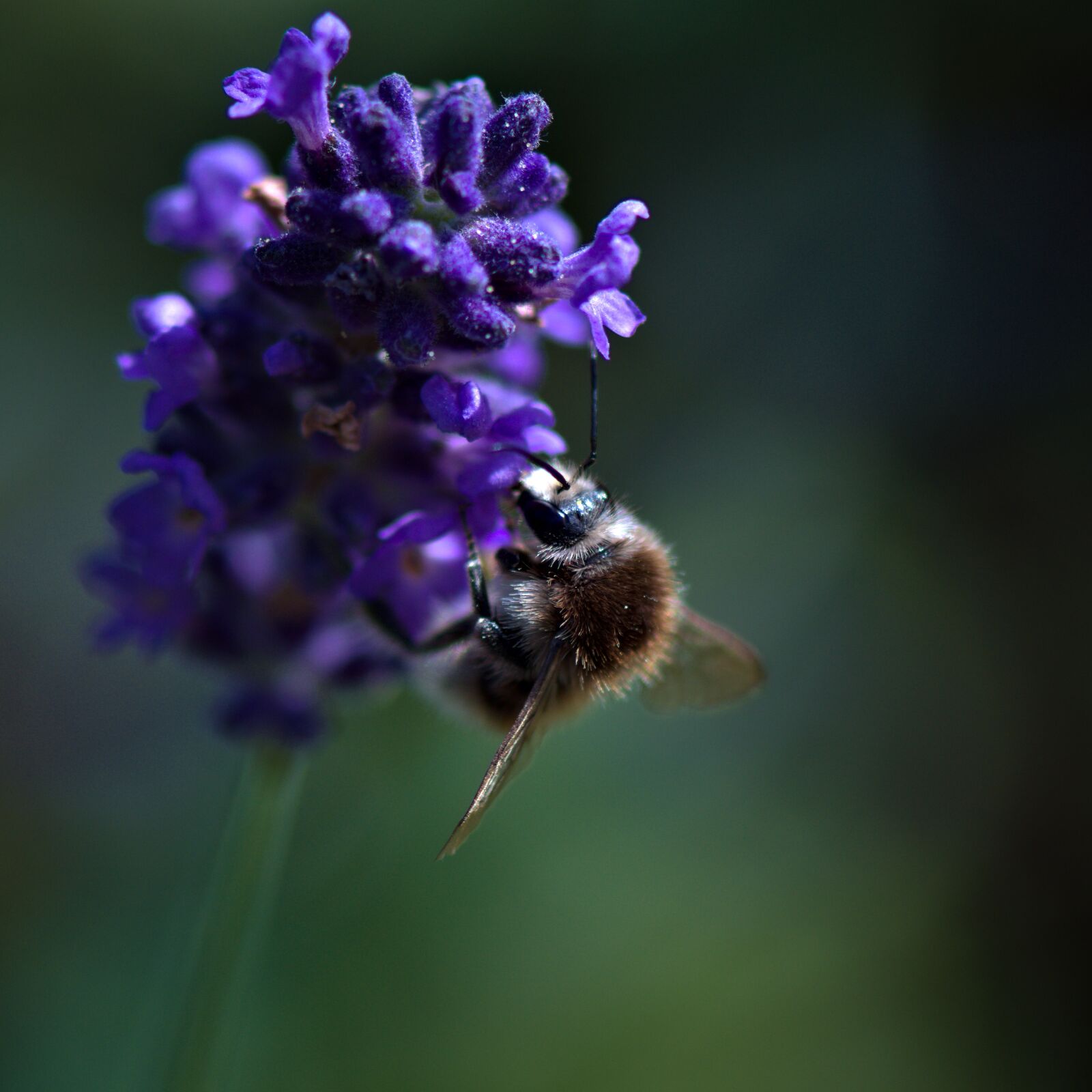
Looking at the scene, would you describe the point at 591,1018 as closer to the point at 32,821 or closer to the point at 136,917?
the point at 136,917

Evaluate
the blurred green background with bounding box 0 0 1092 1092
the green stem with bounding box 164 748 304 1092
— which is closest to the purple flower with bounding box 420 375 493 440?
the green stem with bounding box 164 748 304 1092

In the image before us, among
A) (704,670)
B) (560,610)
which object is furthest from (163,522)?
(704,670)

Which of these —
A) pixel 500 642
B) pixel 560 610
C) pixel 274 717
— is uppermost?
pixel 560 610

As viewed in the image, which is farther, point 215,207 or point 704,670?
point 704,670

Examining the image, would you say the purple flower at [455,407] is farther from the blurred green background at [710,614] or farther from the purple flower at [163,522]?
the blurred green background at [710,614]

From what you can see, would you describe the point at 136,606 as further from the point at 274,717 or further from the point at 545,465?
the point at 545,465

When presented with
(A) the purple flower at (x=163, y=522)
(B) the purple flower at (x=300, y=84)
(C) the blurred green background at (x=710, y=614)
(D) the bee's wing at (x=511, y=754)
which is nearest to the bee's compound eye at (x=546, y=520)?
(D) the bee's wing at (x=511, y=754)

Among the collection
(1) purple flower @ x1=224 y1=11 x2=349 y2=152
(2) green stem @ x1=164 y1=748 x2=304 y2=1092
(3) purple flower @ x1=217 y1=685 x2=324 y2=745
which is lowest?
(2) green stem @ x1=164 y1=748 x2=304 y2=1092

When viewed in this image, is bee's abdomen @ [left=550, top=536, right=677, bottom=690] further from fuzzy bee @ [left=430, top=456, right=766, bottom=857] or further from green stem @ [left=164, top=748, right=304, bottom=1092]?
green stem @ [left=164, top=748, right=304, bottom=1092]
